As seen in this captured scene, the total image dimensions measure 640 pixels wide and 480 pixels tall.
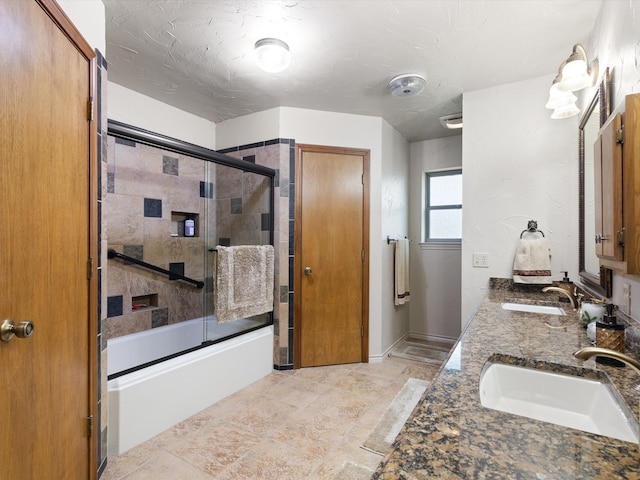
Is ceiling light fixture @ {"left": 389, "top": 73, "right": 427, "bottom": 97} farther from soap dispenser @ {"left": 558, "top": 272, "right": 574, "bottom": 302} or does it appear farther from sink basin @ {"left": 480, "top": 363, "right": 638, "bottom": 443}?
sink basin @ {"left": 480, "top": 363, "right": 638, "bottom": 443}

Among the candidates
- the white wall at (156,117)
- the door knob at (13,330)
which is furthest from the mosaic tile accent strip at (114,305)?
the door knob at (13,330)

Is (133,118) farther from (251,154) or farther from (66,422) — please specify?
(66,422)

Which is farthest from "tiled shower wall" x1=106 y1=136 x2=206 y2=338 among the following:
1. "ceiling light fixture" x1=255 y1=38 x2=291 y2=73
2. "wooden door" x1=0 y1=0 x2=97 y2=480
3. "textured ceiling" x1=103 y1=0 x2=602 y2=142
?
"ceiling light fixture" x1=255 y1=38 x2=291 y2=73

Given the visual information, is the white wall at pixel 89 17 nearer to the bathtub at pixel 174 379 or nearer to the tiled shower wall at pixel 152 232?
the tiled shower wall at pixel 152 232

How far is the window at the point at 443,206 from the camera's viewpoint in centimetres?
371

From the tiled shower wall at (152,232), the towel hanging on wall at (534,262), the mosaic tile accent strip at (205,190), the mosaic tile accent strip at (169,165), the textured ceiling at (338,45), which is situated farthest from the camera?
the mosaic tile accent strip at (205,190)

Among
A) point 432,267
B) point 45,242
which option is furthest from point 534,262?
point 45,242

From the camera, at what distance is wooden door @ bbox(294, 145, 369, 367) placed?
118 inches

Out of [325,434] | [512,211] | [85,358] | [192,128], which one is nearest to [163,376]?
[85,358]

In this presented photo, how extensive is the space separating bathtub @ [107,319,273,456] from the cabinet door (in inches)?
89.4

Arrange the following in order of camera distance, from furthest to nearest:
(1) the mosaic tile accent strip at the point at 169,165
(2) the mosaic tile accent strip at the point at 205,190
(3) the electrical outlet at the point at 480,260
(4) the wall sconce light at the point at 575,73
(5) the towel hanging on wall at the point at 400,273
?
(5) the towel hanging on wall at the point at 400,273 < (2) the mosaic tile accent strip at the point at 205,190 < (1) the mosaic tile accent strip at the point at 169,165 < (3) the electrical outlet at the point at 480,260 < (4) the wall sconce light at the point at 575,73

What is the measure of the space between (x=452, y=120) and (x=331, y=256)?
1.70m

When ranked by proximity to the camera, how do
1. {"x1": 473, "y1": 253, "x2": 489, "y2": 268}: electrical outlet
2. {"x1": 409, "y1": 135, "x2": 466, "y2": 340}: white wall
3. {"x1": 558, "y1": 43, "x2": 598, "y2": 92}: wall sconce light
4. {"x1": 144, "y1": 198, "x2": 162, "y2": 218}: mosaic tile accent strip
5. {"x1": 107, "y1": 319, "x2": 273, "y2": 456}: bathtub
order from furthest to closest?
{"x1": 409, "y1": 135, "x2": 466, "y2": 340}: white wall, {"x1": 144, "y1": 198, "x2": 162, "y2": 218}: mosaic tile accent strip, {"x1": 473, "y1": 253, "x2": 489, "y2": 268}: electrical outlet, {"x1": 107, "y1": 319, "x2": 273, "y2": 456}: bathtub, {"x1": 558, "y1": 43, "x2": 598, "y2": 92}: wall sconce light

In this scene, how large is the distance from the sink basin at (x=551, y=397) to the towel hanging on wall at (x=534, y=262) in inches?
56.3
